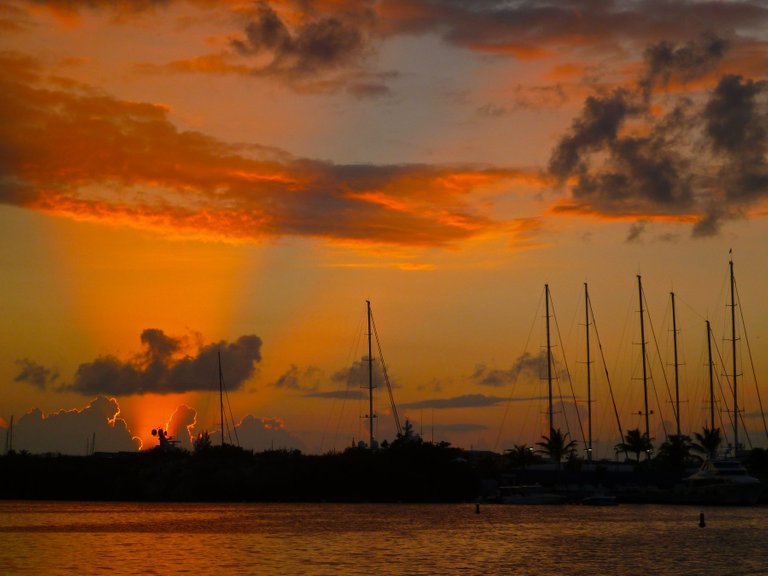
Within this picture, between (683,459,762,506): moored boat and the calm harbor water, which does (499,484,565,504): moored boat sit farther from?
(683,459,762,506): moored boat

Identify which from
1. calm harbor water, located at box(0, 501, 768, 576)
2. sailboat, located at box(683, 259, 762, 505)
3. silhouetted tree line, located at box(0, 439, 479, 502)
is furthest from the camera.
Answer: silhouetted tree line, located at box(0, 439, 479, 502)

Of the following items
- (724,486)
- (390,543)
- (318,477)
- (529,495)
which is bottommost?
(390,543)

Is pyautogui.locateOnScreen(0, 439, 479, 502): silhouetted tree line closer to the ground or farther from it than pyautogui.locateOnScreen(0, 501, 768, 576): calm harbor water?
farther from it

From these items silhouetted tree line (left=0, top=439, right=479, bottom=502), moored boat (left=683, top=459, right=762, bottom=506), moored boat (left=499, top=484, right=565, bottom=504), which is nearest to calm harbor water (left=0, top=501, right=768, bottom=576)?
moored boat (left=683, top=459, right=762, bottom=506)

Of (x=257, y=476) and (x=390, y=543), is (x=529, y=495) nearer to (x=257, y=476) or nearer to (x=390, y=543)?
(x=257, y=476)

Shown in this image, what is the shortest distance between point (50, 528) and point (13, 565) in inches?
1469

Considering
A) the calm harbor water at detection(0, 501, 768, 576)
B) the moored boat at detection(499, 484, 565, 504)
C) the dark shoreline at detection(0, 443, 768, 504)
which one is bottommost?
the calm harbor water at detection(0, 501, 768, 576)

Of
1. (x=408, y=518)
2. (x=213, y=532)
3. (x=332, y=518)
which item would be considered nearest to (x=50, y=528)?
(x=213, y=532)

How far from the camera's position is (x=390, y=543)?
3393 inches

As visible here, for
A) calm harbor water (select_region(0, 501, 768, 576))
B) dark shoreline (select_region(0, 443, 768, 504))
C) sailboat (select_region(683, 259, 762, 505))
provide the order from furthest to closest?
1. dark shoreline (select_region(0, 443, 768, 504))
2. sailboat (select_region(683, 259, 762, 505))
3. calm harbor water (select_region(0, 501, 768, 576))

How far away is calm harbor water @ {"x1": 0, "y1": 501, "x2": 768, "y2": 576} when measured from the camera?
68312mm

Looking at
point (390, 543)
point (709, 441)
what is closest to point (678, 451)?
point (709, 441)

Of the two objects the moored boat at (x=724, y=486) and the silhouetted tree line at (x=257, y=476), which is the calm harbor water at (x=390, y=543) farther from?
the silhouetted tree line at (x=257, y=476)

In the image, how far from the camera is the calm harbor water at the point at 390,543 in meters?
68.3
